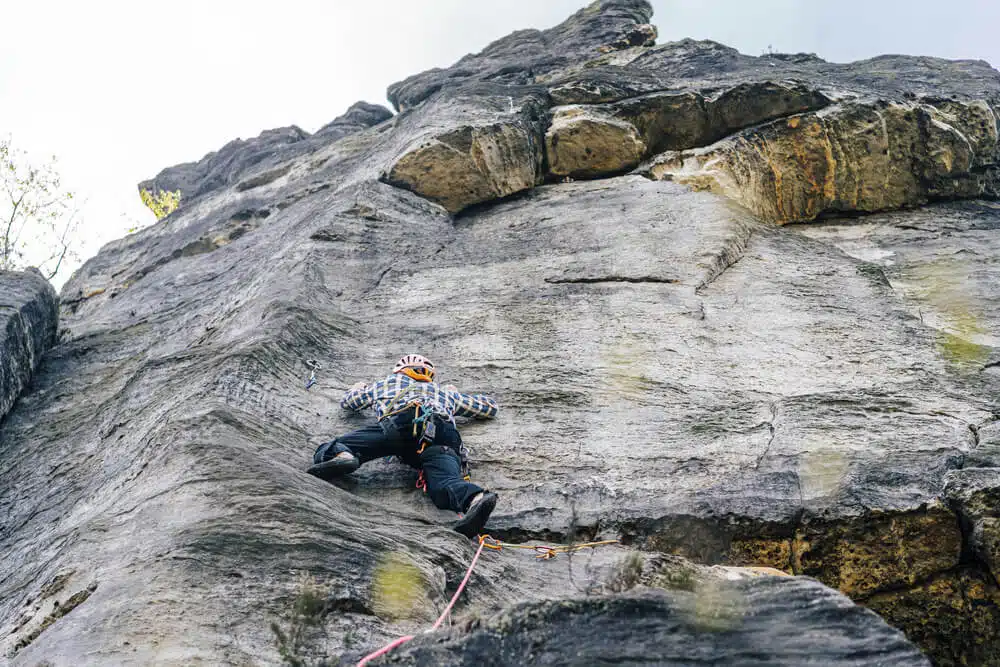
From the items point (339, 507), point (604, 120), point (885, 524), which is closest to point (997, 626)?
→ point (885, 524)

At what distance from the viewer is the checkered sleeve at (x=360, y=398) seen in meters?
7.47

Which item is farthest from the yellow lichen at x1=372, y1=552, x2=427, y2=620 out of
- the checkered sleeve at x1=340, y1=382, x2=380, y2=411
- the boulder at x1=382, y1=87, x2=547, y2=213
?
the boulder at x1=382, y1=87, x2=547, y2=213

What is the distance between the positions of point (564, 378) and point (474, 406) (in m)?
1.00

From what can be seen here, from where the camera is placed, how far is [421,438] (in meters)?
6.62

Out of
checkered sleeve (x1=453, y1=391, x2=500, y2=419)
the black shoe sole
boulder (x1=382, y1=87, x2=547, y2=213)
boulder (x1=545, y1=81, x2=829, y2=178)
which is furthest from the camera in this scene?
boulder (x1=545, y1=81, x2=829, y2=178)

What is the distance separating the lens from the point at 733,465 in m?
6.64

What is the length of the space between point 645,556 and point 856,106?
10.4 m

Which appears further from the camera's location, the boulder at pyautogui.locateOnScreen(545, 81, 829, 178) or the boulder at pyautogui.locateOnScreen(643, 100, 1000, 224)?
the boulder at pyautogui.locateOnScreen(545, 81, 829, 178)

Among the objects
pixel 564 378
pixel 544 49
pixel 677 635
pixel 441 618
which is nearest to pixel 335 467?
pixel 441 618

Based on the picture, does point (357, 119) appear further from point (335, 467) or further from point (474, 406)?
point (335, 467)

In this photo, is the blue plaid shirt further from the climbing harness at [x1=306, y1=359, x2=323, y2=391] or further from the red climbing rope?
the red climbing rope

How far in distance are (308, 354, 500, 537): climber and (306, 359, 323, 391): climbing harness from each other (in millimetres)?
522

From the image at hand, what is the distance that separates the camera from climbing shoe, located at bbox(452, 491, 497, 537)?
5.78 meters

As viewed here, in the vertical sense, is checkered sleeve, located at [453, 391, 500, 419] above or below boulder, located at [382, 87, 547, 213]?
below
